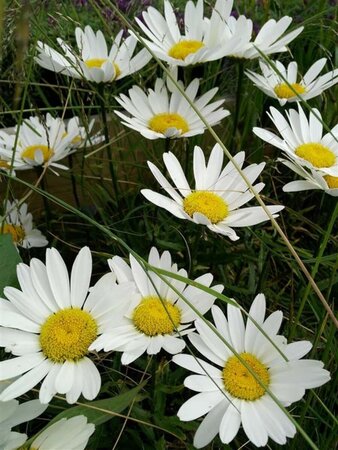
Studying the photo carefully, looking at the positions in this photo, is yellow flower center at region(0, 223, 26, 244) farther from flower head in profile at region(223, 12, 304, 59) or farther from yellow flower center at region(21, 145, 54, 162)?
flower head in profile at region(223, 12, 304, 59)

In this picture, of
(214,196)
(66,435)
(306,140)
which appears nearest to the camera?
(66,435)

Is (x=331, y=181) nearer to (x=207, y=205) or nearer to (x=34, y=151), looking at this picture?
(x=207, y=205)

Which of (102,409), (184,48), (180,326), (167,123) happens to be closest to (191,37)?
(184,48)

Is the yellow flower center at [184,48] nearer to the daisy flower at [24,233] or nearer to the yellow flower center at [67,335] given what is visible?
the daisy flower at [24,233]

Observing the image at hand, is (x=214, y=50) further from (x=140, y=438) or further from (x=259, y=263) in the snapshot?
(x=140, y=438)

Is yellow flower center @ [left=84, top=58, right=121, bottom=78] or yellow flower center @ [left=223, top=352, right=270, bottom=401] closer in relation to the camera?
yellow flower center @ [left=223, top=352, right=270, bottom=401]

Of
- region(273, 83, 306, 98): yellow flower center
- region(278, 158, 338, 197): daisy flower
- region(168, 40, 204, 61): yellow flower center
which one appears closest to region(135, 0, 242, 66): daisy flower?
region(168, 40, 204, 61): yellow flower center
